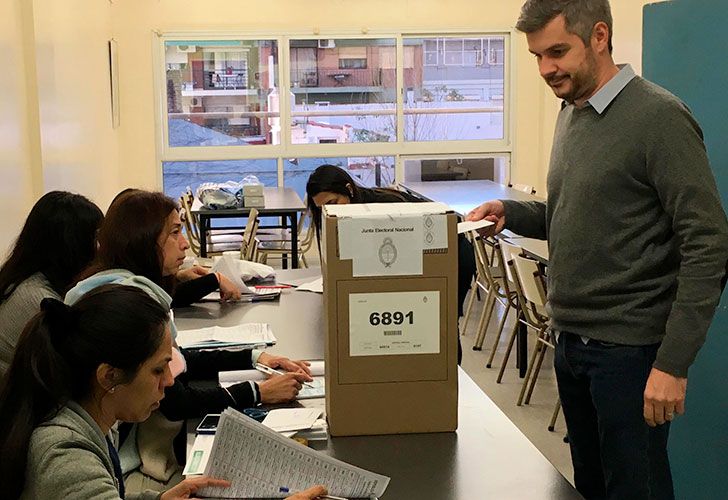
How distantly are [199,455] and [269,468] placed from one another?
22cm

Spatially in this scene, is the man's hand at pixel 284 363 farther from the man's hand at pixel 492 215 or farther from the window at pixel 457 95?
the window at pixel 457 95

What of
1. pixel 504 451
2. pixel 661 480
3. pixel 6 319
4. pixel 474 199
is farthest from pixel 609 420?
pixel 474 199

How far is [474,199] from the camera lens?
23.2 ft

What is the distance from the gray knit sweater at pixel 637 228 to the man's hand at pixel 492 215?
16cm

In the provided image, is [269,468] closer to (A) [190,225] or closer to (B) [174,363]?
(B) [174,363]

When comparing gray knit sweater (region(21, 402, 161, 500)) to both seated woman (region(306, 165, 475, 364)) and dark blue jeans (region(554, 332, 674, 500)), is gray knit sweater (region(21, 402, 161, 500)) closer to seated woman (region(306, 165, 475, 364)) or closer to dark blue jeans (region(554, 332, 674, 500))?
dark blue jeans (region(554, 332, 674, 500))

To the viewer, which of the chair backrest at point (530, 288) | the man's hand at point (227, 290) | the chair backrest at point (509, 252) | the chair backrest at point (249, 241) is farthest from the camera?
the chair backrest at point (249, 241)

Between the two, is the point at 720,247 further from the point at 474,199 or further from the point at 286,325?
the point at 474,199

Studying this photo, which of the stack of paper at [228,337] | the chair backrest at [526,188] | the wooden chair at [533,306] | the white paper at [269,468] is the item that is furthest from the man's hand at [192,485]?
the chair backrest at [526,188]

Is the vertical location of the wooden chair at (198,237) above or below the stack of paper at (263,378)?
below

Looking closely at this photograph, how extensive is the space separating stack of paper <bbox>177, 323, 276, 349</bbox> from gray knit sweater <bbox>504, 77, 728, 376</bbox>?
899 millimetres

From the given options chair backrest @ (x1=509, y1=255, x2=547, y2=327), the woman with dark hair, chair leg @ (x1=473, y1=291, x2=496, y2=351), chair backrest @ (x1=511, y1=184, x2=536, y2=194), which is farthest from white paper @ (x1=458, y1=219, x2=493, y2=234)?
chair backrest @ (x1=511, y1=184, x2=536, y2=194)

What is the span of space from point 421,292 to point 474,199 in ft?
17.3

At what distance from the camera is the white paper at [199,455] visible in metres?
1.74
